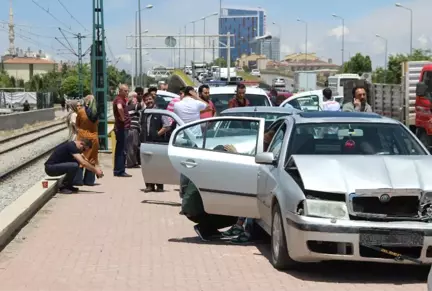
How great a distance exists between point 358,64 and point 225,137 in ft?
366

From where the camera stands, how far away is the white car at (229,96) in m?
20.9

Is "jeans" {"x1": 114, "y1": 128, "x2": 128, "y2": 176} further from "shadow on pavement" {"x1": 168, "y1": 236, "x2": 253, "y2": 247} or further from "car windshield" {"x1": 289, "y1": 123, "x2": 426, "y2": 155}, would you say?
"car windshield" {"x1": 289, "y1": 123, "x2": 426, "y2": 155}

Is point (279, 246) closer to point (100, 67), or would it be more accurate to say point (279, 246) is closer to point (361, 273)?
point (361, 273)

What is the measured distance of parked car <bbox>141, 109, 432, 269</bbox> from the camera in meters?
7.39

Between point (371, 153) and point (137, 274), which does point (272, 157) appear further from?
point (137, 274)

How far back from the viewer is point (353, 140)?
8828 millimetres

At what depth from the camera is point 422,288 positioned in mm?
7371

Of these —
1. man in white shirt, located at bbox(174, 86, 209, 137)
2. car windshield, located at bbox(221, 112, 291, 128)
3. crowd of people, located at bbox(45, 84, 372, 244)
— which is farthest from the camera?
man in white shirt, located at bbox(174, 86, 209, 137)

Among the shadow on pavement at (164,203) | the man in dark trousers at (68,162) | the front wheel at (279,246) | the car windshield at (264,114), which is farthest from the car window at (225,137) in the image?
the man in dark trousers at (68,162)

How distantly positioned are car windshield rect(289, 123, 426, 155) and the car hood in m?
0.51

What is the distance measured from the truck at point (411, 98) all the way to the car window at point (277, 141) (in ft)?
38.2

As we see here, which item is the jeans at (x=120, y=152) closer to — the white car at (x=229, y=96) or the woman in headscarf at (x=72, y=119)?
the woman in headscarf at (x=72, y=119)

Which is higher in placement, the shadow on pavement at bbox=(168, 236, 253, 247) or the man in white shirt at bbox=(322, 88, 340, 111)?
Result: the man in white shirt at bbox=(322, 88, 340, 111)

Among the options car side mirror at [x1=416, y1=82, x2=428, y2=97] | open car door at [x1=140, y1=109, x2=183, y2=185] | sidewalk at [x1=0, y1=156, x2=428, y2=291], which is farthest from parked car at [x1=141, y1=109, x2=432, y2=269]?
car side mirror at [x1=416, y1=82, x2=428, y2=97]
